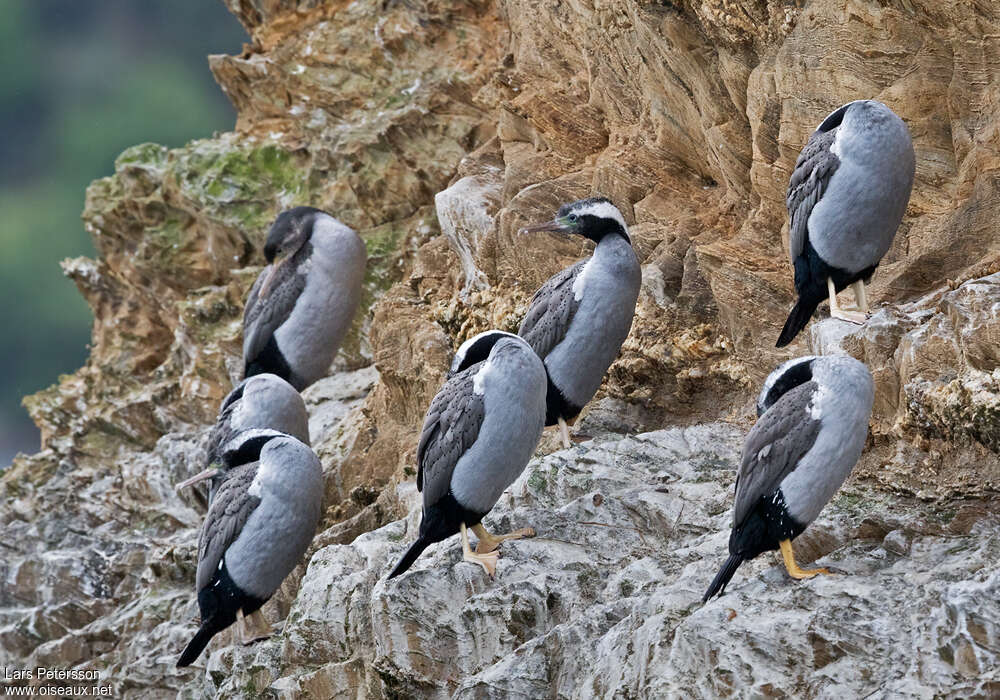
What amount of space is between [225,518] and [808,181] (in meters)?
3.88

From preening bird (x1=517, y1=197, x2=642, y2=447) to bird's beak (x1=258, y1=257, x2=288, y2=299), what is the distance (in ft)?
9.95

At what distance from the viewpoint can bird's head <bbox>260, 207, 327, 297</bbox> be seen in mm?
10086

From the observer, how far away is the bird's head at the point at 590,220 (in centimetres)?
755

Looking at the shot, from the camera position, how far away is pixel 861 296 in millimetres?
6652

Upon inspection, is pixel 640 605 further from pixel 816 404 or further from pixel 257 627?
pixel 257 627

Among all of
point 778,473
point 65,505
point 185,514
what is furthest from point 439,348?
point 65,505

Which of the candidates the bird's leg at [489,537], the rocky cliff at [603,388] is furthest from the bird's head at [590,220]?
the bird's leg at [489,537]

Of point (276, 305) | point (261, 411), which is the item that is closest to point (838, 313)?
point (261, 411)

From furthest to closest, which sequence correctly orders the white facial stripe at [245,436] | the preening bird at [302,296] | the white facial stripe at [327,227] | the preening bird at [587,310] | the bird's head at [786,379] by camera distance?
the white facial stripe at [327,227] < the preening bird at [302,296] < the white facial stripe at [245,436] < the preening bird at [587,310] < the bird's head at [786,379]

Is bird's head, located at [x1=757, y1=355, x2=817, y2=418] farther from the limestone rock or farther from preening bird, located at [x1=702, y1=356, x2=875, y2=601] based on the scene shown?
the limestone rock

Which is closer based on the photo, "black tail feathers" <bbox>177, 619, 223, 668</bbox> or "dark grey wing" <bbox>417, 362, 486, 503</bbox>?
"dark grey wing" <bbox>417, 362, 486, 503</bbox>

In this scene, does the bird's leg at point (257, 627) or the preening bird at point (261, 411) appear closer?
the bird's leg at point (257, 627)

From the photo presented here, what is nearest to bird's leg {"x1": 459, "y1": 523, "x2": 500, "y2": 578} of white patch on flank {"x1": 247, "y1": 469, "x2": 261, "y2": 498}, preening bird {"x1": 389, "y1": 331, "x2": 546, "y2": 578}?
preening bird {"x1": 389, "y1": 331, "x2": 546, "y2": 578}

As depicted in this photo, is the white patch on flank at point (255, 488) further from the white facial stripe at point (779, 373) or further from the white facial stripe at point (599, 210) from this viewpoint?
the white facial stripe at point (779, 373)
